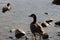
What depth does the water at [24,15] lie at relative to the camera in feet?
55.4

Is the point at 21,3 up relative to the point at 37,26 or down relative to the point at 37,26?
down

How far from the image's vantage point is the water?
55.4ft

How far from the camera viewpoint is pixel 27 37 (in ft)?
50.1

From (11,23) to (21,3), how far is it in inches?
294

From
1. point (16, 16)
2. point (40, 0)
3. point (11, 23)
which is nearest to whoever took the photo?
point (11, 23)

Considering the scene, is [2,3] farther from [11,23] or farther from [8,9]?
[11,23]

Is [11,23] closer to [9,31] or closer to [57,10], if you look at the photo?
[9,31]

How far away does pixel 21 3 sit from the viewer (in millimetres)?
25953

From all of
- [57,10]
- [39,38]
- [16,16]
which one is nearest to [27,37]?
[39,38]

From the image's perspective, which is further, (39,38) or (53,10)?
(53,10)

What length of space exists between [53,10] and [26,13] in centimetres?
253

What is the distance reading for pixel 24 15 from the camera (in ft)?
69.8

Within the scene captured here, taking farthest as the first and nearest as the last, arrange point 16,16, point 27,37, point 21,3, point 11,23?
1. point 21,3
2. point 16,16
3. point 11,23
4. point 27,37

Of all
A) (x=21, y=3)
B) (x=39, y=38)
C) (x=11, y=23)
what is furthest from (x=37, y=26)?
(x=21, y=3)
